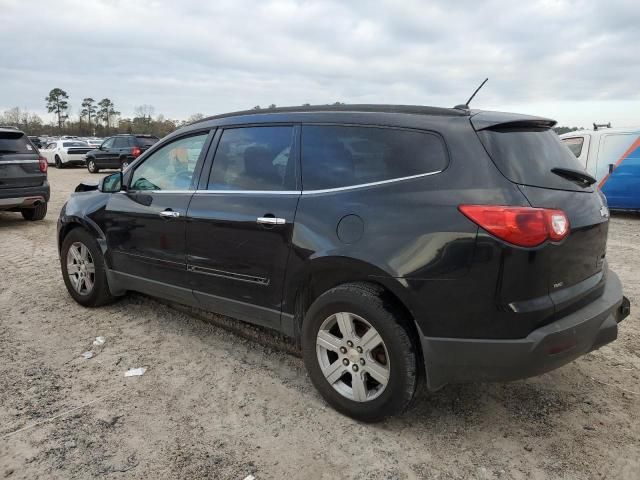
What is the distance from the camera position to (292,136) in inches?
129

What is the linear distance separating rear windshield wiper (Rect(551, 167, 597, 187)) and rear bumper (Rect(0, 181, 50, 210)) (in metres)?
8.90

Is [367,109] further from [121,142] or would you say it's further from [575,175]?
[121,142]

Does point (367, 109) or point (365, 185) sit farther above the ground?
point (367, 109)

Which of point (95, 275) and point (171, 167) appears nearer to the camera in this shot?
point (171, 167)

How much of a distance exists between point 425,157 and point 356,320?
952 millimetres

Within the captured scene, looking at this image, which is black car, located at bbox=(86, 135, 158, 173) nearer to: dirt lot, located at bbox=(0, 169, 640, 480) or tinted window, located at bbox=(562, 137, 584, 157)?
tinted window, located at bbox=(562, 137, 584, 157)

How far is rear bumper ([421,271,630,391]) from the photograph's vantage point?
241 centimetres

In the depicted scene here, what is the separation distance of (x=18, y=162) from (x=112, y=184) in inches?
221

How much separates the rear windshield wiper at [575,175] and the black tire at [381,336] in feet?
3.73

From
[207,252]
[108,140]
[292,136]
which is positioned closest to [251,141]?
[292,136]

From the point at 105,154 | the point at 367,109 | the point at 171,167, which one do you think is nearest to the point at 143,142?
the point at 105,154

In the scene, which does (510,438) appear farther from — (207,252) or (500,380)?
(207,252)

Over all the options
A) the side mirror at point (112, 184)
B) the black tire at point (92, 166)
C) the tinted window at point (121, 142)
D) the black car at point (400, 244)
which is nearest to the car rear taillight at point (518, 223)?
the black car at point (400, 244)

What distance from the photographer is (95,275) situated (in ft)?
15.1
